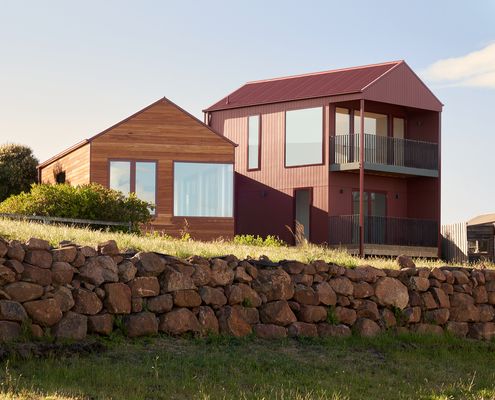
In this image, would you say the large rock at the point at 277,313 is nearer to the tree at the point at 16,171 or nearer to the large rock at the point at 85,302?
the large rock at the point at 85,302

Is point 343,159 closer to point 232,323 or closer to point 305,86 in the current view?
point 305,86

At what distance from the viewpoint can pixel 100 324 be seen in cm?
1340

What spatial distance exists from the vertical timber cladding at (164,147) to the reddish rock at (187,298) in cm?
1530

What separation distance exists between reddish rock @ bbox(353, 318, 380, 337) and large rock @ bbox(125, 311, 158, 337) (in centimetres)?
409

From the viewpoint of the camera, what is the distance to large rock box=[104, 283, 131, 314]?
13656 mm

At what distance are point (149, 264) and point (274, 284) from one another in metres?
2.38

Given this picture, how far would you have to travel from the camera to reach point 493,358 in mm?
16453

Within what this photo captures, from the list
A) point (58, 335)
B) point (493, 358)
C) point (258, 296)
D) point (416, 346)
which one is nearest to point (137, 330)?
point (58, 335)

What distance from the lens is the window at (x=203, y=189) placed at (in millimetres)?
30203

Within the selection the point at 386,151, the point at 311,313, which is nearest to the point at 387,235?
the point at 386,151

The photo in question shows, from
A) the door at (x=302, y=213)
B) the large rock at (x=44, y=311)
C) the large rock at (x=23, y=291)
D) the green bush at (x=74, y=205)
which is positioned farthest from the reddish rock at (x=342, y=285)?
the door at (x=302, y=213)

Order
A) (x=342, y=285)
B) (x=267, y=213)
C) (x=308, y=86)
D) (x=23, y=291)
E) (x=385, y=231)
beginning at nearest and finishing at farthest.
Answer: (x=23, y=291) → (x=342, y=285) → (x=385, y=231) → (x=308, y=86) → (x=267, y=213)

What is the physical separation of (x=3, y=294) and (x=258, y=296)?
4.35m

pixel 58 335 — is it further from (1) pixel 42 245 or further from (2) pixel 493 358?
(2) pixel 493 358
